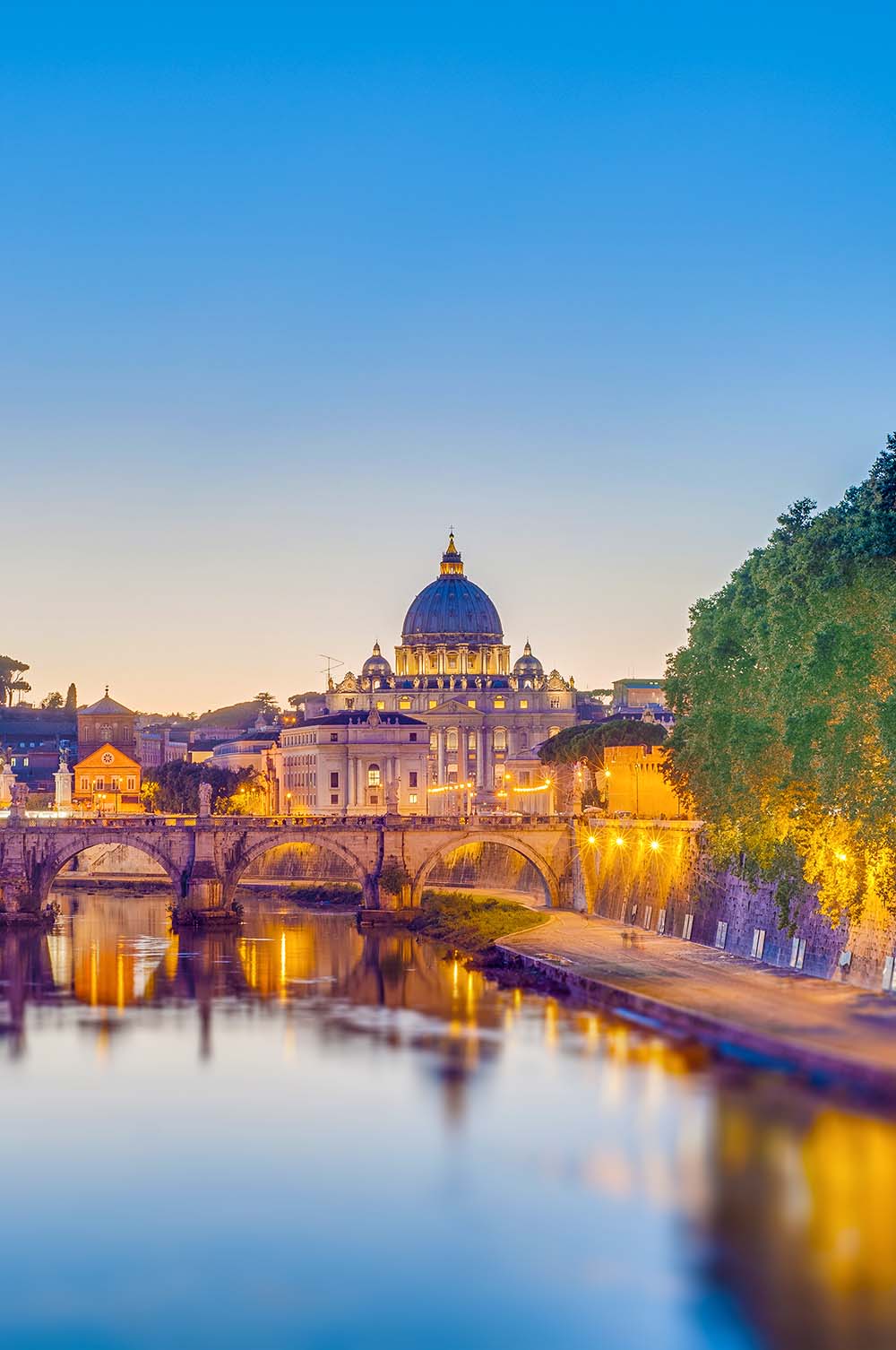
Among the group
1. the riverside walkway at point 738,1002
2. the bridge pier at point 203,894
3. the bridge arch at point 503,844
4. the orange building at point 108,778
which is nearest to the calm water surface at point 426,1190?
the riverside walkway at point 738,1002

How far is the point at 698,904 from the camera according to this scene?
67.3m

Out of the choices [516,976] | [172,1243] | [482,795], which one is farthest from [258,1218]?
[482,795]

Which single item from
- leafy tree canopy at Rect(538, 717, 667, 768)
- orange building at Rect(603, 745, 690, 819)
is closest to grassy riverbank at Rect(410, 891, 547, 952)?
orange building at Rect(603, 745, 690, 819)

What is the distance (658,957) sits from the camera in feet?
202

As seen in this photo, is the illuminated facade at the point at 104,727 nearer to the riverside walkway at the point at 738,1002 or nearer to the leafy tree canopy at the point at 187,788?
the leafy tree canopy at the point at 187,788

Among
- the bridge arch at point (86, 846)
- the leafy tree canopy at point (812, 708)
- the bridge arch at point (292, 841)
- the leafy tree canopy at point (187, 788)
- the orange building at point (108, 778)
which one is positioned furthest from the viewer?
the orange building at point (108, 778)

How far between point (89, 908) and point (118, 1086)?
56.8 meters

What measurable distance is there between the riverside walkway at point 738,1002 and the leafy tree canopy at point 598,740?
55720 millimetres

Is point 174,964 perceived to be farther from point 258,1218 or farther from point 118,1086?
point 258,1218

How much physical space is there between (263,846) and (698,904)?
29977 mm

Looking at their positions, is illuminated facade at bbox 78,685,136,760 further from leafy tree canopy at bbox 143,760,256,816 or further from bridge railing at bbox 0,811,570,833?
bridge railing at bbox 0,811,570,833

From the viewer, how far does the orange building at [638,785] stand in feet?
290

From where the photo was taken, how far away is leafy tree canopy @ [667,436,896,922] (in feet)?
147

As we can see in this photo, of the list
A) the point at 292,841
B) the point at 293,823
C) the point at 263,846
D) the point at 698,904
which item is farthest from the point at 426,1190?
the point at 293,823
